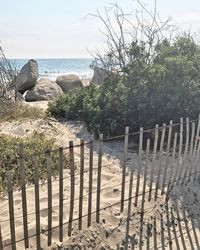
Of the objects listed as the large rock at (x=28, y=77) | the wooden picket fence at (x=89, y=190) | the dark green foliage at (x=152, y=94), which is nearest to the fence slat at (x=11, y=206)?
the wooden picket fence at (x=89, y=190)

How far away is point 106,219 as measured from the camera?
411 cm

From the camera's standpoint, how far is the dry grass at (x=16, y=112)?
7383 millimetres

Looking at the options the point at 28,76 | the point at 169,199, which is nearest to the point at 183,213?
the point at 169,199

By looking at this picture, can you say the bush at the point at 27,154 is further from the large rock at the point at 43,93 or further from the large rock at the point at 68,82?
the large rock at the point at 68,82

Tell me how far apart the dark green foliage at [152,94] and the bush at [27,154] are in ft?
4.19

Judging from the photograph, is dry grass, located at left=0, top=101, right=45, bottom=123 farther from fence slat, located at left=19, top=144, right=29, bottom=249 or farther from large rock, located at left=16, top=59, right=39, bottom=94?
large rock, located at left=16, top=59, right=39, bottom=94

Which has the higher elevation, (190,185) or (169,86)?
(169,86)

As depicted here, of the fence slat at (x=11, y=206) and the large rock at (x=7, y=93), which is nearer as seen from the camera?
the fence slat at (x=11, y=206)

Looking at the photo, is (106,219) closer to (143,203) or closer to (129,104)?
(143,203)

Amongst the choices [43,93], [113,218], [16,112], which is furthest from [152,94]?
[43,93]

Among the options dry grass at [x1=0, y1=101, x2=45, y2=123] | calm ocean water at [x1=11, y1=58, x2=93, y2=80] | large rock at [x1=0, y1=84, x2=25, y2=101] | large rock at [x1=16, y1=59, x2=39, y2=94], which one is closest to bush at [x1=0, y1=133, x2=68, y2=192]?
dry grass at [x1=0, y1=101, x2=45, y2=123]

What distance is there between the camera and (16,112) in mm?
7598

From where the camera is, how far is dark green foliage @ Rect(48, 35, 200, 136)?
646cm

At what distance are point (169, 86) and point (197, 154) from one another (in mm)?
1734
